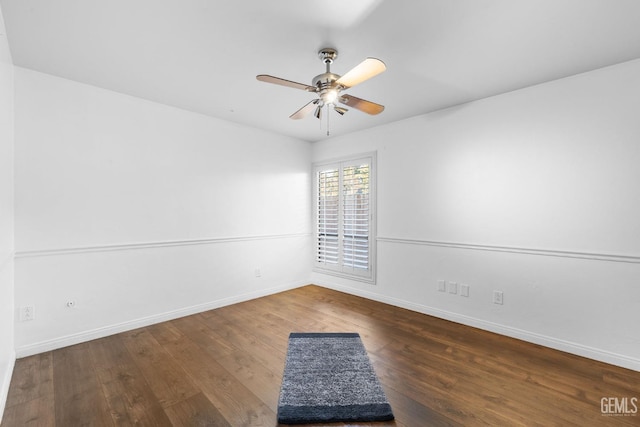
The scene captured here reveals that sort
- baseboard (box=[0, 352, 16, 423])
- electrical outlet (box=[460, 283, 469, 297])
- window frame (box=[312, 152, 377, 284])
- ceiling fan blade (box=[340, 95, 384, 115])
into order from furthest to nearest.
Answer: window frame (box=[312, 152, 377, 284])
electrical outlet (box=[460, 283, 469, 297])
ceiling fan blade (box=[340, 95, 384, 115])
baseboard (box=[0, 352, 16, 423])

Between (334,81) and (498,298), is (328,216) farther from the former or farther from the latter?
(334,81)

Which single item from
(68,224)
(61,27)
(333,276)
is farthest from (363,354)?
(61,27)

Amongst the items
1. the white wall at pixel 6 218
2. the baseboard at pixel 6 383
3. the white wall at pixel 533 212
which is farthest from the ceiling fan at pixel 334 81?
the baseboard at pixel 6 383

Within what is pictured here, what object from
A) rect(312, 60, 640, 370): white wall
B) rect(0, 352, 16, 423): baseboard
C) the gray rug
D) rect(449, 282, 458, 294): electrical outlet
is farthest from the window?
rect(0, 352, 16, 423): baseboard

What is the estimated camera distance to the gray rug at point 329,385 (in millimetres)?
1775

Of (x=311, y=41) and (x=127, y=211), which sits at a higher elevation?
(x=311, y=41)

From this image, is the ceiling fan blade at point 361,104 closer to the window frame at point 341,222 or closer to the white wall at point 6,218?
the window frame at point 341,222

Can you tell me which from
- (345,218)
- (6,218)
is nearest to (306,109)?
(345,218)

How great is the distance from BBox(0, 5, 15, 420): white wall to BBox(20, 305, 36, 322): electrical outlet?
0.58 feet

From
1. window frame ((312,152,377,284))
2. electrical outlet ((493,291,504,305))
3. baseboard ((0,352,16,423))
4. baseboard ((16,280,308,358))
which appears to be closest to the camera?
baseboard ((0,352,16,423))

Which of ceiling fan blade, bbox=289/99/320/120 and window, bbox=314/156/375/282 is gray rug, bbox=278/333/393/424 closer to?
window, bbox=314/156/375/282

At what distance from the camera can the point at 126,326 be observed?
119 inches

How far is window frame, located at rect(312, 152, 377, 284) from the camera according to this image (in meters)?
4.18

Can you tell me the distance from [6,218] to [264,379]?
7.68 ft
